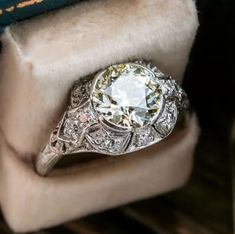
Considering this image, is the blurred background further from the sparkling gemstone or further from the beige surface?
the sparkling gemstone

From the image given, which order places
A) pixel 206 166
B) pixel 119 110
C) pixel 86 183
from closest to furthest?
pixel 119 110
pixel 86 183
pixel 206 166

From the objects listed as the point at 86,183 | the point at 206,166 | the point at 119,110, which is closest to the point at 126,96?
the point at 119,110

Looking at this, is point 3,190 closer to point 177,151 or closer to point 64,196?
point 64,196

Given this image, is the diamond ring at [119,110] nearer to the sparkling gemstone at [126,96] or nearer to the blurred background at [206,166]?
the sparkling gemstone at [126,96]

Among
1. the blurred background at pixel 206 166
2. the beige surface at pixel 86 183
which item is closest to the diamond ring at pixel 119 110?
the beige surface at pixel 86 183

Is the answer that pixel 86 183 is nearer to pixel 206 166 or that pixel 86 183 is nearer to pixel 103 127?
pixel 103 127

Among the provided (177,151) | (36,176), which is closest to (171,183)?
(177,151)
